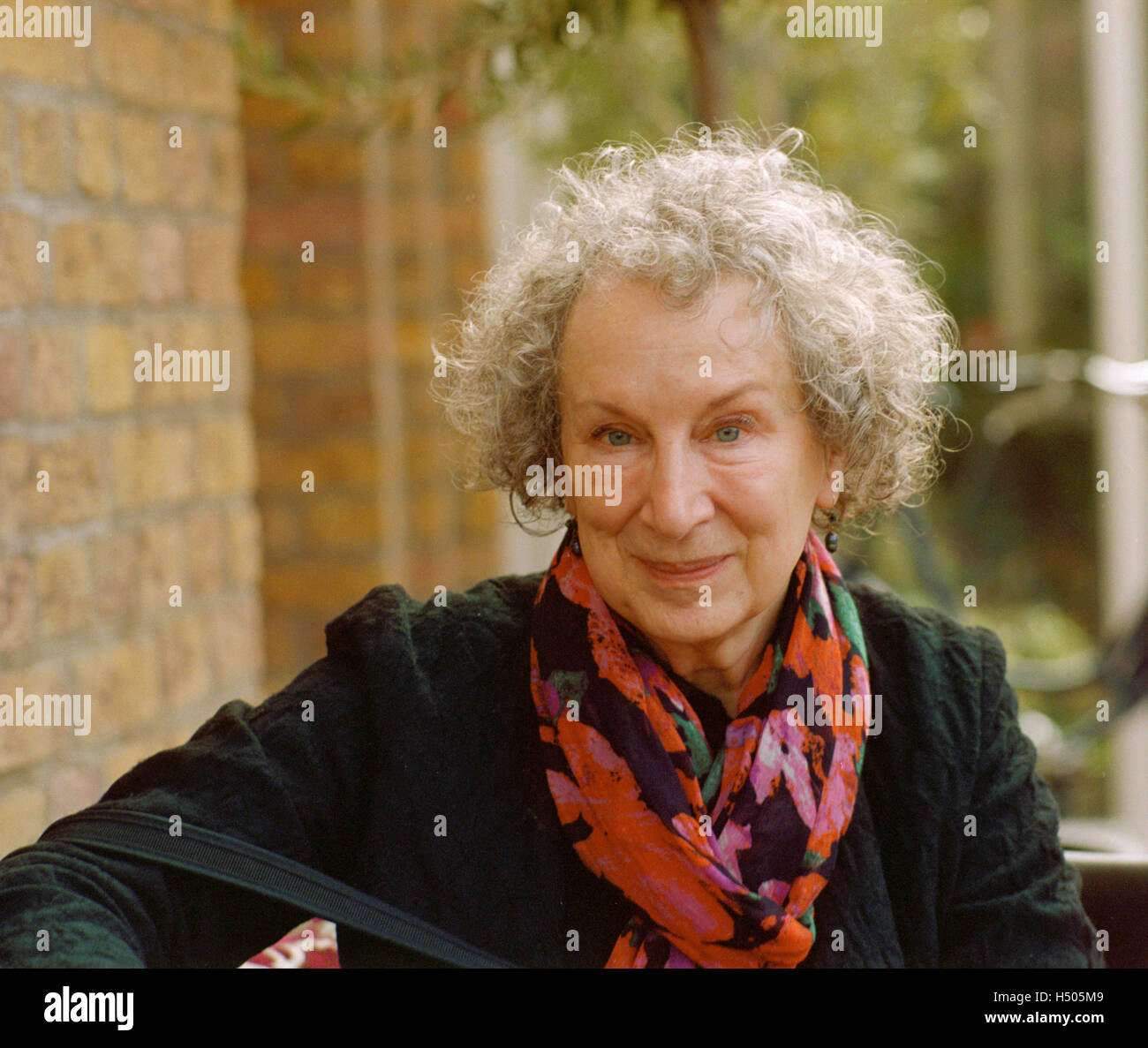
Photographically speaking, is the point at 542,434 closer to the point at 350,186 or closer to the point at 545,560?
the point at 350,186

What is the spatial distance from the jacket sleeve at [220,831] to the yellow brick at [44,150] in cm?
75

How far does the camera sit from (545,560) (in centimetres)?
469

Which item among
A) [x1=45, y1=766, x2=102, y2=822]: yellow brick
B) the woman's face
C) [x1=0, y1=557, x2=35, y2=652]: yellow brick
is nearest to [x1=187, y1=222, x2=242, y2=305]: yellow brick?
[x1=0, y1=557, x2=35, y2=652]: yellow brick

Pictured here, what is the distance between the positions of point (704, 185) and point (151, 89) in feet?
3.27

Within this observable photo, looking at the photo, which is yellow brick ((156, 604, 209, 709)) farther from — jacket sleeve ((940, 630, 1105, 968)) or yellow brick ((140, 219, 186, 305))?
jacket sleeve ((940, 630, 1105, 968))

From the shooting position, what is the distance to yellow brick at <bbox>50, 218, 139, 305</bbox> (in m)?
1.88

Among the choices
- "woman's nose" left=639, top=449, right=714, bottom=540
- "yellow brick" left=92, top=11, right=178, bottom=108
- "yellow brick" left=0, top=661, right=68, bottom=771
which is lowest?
"yellow brick" left=0, top=661, right=68, bottom=771

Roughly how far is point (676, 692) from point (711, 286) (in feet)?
1.59

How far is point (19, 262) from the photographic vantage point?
1766 mm

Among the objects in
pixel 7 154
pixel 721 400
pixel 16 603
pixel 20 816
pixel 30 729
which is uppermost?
pixel 7 154

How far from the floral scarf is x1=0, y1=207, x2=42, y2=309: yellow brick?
77 cm

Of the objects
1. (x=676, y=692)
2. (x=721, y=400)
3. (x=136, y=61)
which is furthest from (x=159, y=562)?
(x=721, y=400)

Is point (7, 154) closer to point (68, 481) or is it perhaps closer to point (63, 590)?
point (68, 481)

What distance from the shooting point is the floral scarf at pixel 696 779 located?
1.55m
